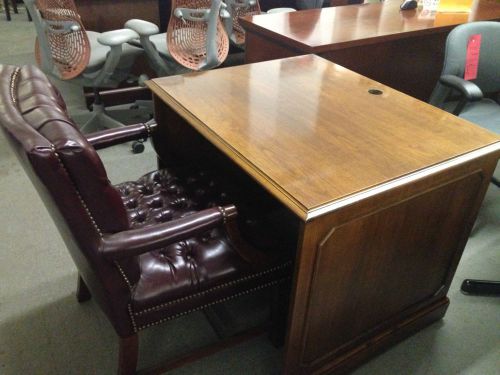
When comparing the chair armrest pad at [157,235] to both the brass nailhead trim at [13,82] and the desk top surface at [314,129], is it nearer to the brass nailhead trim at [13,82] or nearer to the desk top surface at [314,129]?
the desk top surface at [314,129]

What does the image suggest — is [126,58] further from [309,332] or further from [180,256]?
[309,332]

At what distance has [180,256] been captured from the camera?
3.67ft

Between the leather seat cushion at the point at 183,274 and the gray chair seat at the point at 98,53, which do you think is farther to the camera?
the gray chair seat at the point at 98,53

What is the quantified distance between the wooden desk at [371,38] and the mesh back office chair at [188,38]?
215 millimetres

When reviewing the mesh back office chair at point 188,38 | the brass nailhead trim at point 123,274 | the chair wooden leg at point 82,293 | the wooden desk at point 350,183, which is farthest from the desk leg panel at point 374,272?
the mesh back office chair at point 188,38

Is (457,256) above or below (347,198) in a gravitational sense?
below

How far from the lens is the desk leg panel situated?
3.10 ft

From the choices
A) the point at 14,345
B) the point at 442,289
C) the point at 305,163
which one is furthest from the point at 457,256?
the point at 14,345

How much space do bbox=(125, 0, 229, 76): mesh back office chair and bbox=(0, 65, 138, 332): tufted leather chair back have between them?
4.69ft

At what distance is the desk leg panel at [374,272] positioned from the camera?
946 mm

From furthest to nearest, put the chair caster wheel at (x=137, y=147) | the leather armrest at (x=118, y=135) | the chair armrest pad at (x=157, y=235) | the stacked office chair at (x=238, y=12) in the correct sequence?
the stacked office chair at (x=238, y=12)
the chair caster wheel at (x=137, y=147)
the leather armrest at (x=118, y=135)
the chair armrest pad at (x=157, y=235)

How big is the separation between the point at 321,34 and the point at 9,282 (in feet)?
5.59

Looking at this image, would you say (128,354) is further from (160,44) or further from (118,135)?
(160,44)

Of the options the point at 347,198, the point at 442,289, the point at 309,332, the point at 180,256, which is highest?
the point at 347,198
